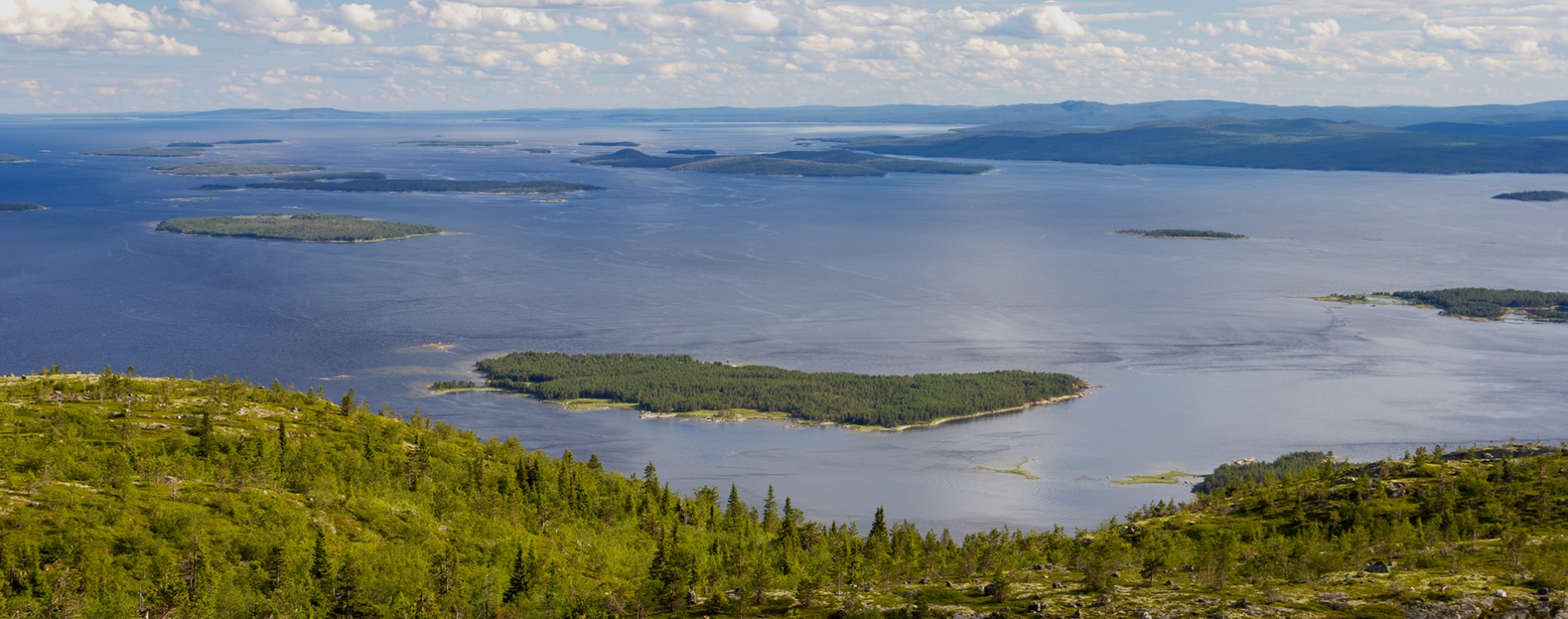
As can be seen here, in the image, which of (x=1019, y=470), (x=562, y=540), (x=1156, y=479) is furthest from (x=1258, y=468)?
(x=562, y=540)

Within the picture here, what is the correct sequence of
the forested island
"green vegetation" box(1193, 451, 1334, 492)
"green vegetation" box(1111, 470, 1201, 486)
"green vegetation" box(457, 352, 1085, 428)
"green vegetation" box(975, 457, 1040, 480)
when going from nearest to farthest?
the forested island → "green vegetation" box(1193, 451, 1334, 492) → "green vegetation" box(1111, 470, 1201, 486) → "green vegetation" box(975, 457, 1040, 480) → "green vegetation" box(457, 352, 1085, 428)

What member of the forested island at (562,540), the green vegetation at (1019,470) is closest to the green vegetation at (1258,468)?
the green vegetation at (1019,470)

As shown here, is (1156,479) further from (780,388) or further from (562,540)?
(562,540)

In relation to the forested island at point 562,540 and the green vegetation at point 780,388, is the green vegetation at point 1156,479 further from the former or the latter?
the forested island at point 562,540

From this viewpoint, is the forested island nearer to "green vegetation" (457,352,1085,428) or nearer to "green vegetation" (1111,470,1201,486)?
"green vegetation" (1111,470,1201,486)

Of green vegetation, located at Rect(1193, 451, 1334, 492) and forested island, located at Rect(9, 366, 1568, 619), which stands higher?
forested island, located at Rect(9, 366, 1568, 619)

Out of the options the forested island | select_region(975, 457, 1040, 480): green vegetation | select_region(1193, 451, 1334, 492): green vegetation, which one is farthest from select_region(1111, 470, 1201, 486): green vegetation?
the forested island
